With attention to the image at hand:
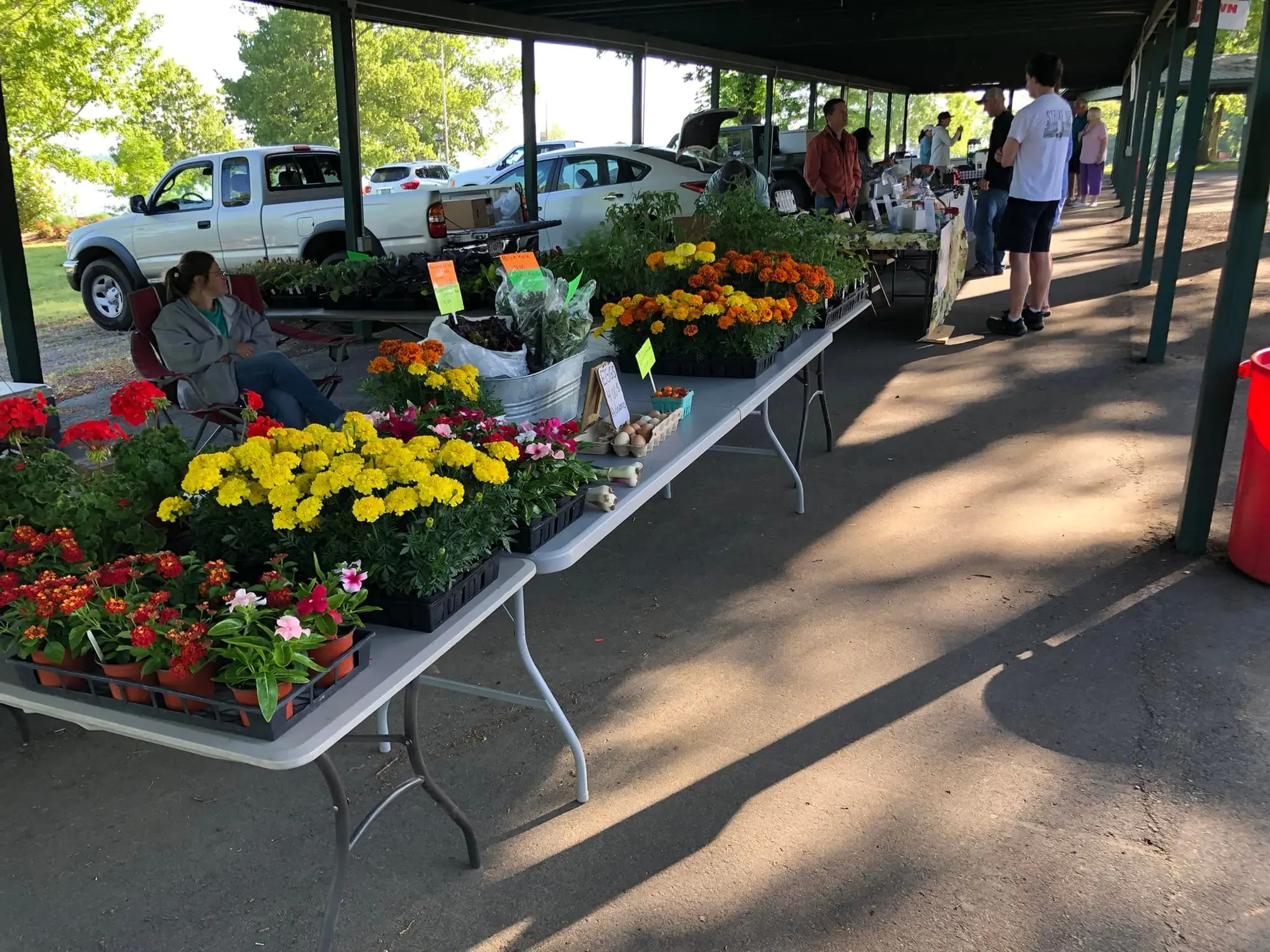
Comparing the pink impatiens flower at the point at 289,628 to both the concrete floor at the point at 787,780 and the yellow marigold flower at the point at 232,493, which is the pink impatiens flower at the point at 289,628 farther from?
the concrete floor at the point at 787,780

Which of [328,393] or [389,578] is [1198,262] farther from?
[389,578]

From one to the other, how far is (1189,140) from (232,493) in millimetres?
5581

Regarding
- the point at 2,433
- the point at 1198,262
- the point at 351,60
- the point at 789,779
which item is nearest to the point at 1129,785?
the point at 789,779

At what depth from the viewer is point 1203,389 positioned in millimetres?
3500

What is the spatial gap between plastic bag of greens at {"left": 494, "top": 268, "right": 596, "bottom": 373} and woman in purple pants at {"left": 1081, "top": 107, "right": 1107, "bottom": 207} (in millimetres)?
17456

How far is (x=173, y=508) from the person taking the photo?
1785 mm

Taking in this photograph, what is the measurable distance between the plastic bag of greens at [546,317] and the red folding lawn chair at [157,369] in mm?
1916

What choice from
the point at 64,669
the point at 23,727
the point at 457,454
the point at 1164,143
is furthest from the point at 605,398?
the point at 1164,143

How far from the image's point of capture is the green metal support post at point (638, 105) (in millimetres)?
11633

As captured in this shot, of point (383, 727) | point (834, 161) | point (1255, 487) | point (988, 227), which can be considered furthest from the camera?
point (988, 227)

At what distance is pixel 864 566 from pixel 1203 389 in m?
1.42

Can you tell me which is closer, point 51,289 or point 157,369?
point 157,369

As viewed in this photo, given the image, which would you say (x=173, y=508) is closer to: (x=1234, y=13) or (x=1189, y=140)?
(x=1189, y=140)

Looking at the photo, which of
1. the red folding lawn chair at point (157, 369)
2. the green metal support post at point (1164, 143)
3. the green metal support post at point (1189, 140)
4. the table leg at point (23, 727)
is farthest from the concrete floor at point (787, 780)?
the green metal support post at point (1164, 143)
